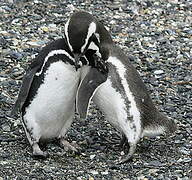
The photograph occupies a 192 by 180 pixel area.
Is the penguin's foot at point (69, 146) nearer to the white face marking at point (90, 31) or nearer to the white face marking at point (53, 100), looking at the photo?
the white face marking at point (53, 100)

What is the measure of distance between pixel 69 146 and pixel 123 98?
627 millimetres

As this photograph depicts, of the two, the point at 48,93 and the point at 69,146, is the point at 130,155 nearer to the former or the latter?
the point at 69,146

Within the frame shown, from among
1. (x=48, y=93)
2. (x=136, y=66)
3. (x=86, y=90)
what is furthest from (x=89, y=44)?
(x=136, y=66)

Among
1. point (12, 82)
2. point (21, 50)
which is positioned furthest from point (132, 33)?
point (12, 82)

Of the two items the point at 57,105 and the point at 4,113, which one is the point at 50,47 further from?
the point at 4,113

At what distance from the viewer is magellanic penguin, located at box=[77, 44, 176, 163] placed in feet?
15.8

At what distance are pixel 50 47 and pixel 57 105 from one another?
433mm

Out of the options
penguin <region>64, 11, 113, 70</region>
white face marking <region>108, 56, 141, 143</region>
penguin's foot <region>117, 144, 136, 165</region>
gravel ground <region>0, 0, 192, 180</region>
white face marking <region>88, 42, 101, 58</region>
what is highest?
penguin <region>64, 11, 113, 70</region>

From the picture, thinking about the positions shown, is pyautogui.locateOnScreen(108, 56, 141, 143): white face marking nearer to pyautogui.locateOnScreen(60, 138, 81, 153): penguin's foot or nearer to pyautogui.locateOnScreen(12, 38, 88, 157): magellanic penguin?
pyautogui.locateOnScreen(12, 38, 88, 157): magellanic penguin

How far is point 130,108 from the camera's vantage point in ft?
15.8

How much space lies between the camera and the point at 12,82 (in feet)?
20.4

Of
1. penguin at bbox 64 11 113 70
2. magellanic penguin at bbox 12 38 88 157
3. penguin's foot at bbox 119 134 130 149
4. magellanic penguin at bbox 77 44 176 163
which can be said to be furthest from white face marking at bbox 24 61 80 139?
penguin's foot at bbox 119 134 130 149

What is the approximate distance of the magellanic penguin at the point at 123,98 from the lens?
4805mm

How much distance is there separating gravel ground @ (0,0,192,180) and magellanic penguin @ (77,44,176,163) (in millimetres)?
261
